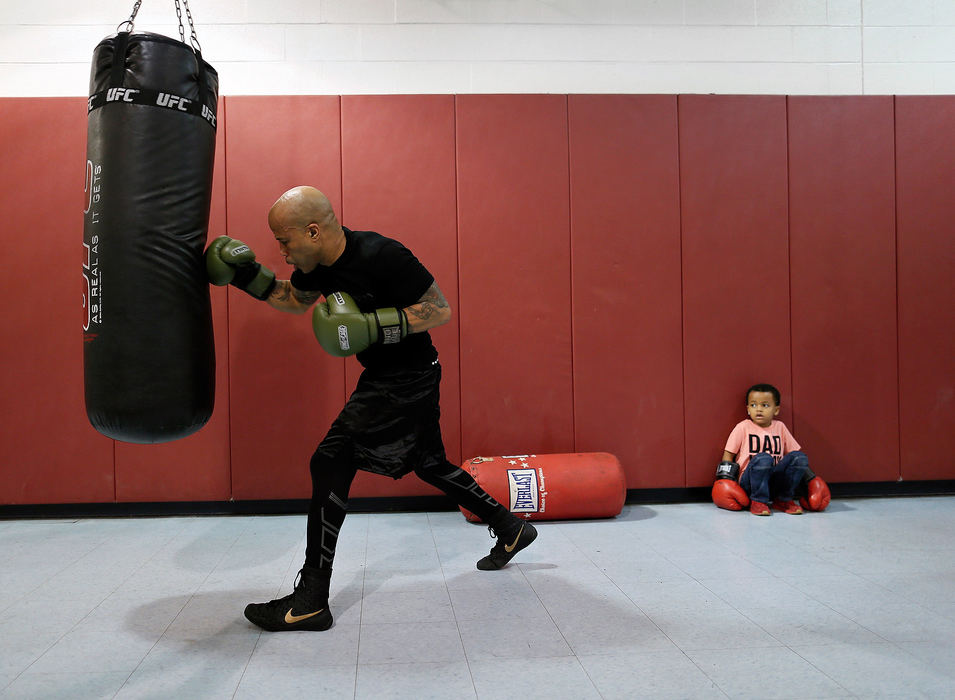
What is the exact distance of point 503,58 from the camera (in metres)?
4.05

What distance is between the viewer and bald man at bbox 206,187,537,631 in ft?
7.29

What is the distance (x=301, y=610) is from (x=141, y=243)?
1291 millimetres

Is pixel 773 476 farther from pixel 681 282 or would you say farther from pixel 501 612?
pixel 501 612

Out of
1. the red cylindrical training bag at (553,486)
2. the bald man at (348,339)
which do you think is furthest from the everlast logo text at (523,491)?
the bald man at (348,339)

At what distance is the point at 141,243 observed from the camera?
2152 millimetres

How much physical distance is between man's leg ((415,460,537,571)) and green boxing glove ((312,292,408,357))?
2.15ft

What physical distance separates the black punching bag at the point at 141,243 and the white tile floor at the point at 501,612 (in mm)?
707

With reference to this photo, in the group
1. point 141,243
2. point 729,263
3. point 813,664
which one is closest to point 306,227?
point 141,243

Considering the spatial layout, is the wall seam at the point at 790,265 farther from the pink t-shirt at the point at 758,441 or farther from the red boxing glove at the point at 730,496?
the red boxing glove at the point at 730,496

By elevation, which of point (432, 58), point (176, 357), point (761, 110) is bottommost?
point (176, 357)

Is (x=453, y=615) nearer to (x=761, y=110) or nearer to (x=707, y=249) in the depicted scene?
(x=707, y=249)

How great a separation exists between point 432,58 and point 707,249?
200 centimetres

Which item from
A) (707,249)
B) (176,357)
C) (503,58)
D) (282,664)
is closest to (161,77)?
(176,357)

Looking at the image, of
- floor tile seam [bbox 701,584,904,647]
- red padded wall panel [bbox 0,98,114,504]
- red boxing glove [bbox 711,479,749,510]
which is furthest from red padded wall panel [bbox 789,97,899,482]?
red padded wall panel [bbox 0,98,114,504]
